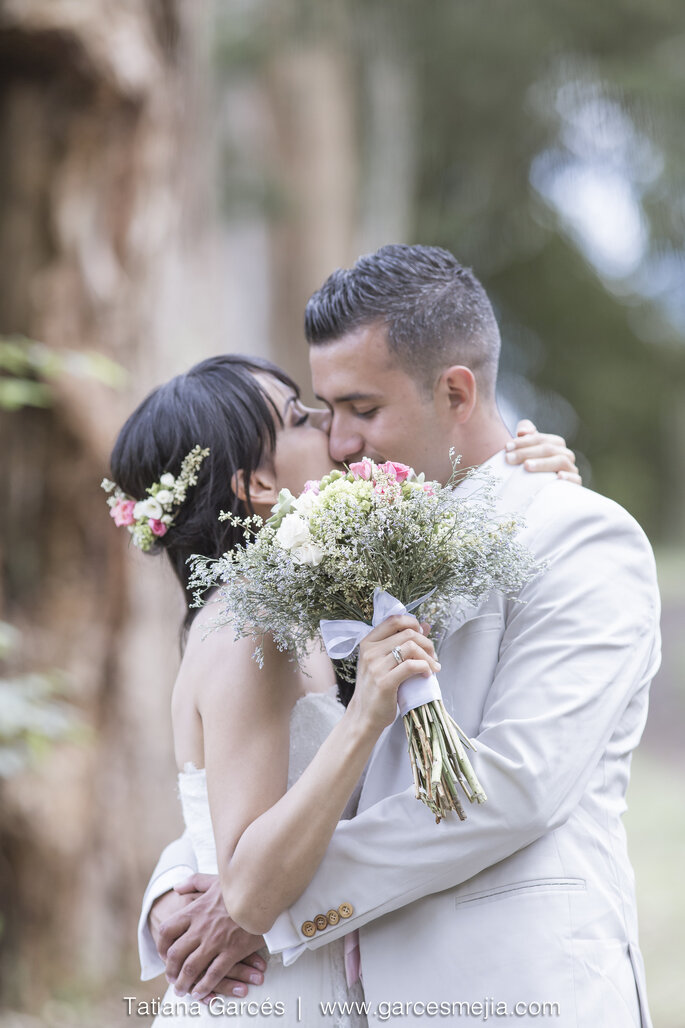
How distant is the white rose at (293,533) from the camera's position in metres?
1.91

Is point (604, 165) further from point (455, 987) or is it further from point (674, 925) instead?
point (455, 987)

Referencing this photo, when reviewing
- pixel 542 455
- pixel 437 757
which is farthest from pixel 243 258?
pixel 437 757

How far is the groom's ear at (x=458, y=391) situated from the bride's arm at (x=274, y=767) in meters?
0.84

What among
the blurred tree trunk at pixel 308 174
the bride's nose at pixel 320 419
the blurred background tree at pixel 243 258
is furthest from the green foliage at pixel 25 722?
the blurred tree trunk at pixel 308 174

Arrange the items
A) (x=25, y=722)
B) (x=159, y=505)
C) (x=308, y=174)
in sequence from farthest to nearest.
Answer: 1. (x=308, y=174)
2. (x=25, y=722)
3. (x=159, y=505)

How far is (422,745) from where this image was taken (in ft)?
6.36

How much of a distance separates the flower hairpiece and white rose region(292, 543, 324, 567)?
2.30 feet

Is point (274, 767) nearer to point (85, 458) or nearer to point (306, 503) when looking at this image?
point (306, 503)

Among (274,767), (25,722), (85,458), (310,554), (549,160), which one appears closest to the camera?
(310,554)

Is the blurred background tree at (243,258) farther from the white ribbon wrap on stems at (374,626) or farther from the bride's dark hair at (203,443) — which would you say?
the white ribbon wrap on stems at (374,626)

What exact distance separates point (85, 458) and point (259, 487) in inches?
111

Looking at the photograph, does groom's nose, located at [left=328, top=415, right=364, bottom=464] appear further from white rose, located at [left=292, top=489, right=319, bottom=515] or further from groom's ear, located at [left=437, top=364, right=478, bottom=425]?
white rose, located at [left=292, top=489, right=319, bottom=515]

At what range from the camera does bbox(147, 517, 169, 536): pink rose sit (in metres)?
2.59

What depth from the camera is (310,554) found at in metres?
1.89
